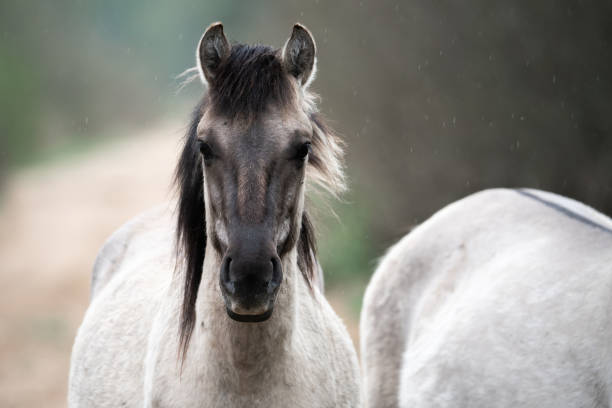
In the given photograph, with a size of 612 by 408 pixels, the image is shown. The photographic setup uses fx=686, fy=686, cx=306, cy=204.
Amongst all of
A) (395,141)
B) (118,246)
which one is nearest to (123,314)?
(118,246)

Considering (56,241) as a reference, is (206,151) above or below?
above

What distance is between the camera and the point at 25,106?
53.0 ft

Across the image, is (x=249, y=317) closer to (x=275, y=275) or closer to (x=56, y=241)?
(x=275, y=275)

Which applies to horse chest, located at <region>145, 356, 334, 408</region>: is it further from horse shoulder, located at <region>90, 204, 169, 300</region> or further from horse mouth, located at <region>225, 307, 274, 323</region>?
horse shoulder, located at <region>90, 204, 169, 300</region>

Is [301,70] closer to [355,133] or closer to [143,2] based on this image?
[355,133]

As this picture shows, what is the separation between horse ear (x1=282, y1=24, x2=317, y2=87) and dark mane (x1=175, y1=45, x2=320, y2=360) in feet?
0.16

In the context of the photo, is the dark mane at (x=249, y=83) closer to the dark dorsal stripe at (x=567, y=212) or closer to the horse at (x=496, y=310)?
the horse at (x=496, y=310)

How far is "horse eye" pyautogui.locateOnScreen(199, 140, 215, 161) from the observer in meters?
2.28

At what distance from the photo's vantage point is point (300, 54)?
249cm

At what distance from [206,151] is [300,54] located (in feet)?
1.71

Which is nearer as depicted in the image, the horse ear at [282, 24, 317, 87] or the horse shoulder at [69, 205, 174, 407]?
the horse ear at [282, 24, 317, 87]

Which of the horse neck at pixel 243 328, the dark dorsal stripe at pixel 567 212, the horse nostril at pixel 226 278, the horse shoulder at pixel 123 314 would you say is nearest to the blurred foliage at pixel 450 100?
the horse shoulder at pixel 123 314

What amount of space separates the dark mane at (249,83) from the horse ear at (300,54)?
48 mm

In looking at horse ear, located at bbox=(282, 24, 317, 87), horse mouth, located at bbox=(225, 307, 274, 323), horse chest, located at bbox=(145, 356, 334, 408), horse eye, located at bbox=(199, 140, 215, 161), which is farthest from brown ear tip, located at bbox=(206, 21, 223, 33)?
horse chest, located at bbox=(145, 356, 334, 408)
